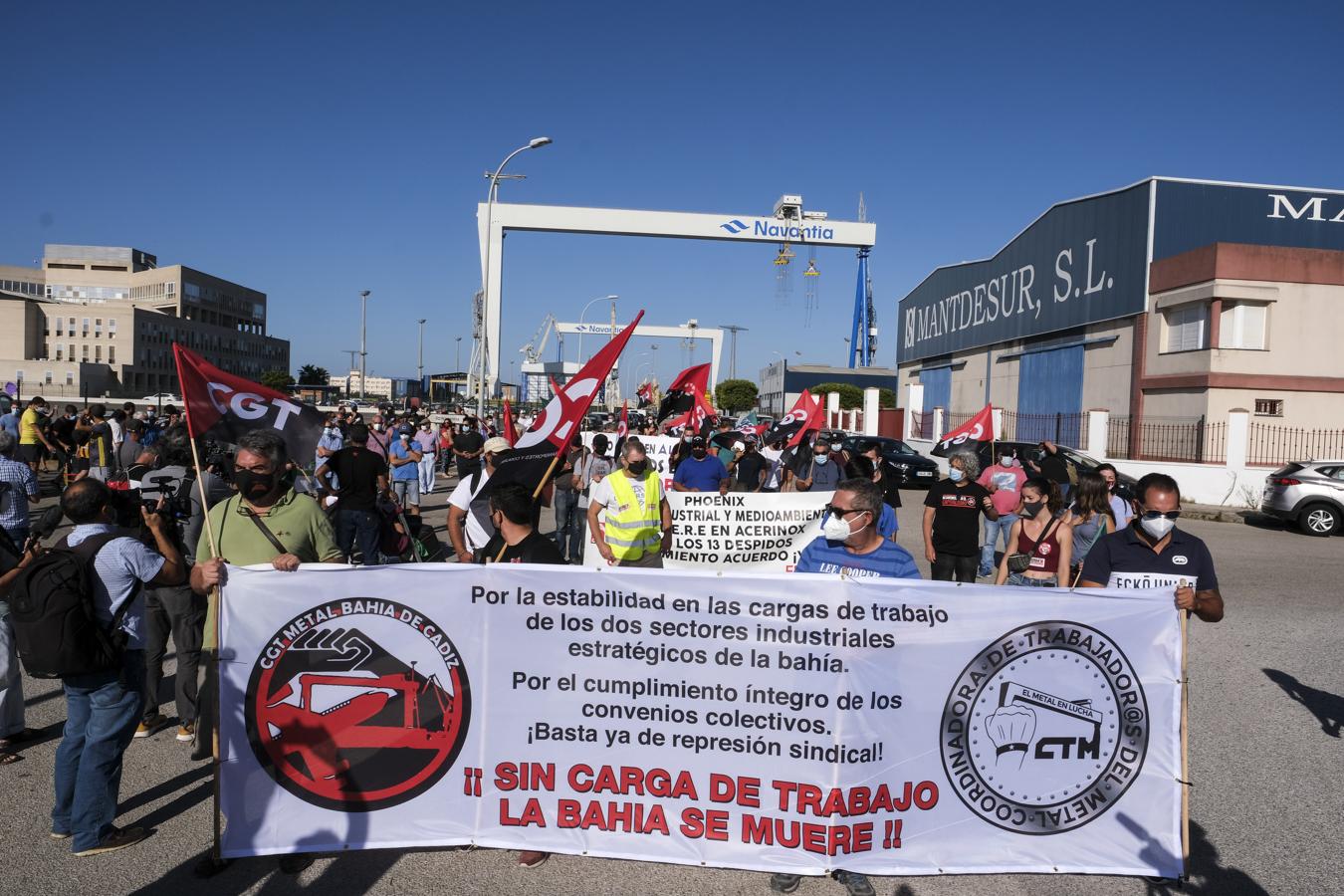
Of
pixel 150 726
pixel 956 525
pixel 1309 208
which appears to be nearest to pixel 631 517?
pixel 956 525

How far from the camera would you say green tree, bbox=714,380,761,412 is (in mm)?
84375

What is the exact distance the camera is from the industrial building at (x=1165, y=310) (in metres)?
24.0

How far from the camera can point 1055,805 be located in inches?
156

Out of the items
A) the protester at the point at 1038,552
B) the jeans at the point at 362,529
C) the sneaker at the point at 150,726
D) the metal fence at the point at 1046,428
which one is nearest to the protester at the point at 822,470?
the protester at the point at 1038,552

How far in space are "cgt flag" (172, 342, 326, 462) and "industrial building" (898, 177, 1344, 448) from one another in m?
24.2

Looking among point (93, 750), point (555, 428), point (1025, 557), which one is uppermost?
point (555, 428)

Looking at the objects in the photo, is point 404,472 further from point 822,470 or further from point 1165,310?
point 1165,310

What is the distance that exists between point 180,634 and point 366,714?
2148mm

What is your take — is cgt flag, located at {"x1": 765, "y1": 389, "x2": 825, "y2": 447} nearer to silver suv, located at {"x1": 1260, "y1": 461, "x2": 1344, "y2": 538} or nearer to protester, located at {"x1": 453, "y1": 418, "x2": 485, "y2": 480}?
protester, located at {"x1": 453, "y1": 418, "x2": 485, "y2": 480}

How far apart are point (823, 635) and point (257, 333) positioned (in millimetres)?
135337

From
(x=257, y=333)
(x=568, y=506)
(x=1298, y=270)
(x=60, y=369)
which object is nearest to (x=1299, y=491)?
(x=1298, y=270)

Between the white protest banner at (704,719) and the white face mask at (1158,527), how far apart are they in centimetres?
83

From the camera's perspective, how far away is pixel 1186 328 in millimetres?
26234

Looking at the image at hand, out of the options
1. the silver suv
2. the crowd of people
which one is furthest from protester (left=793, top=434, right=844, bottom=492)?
the silver suv
